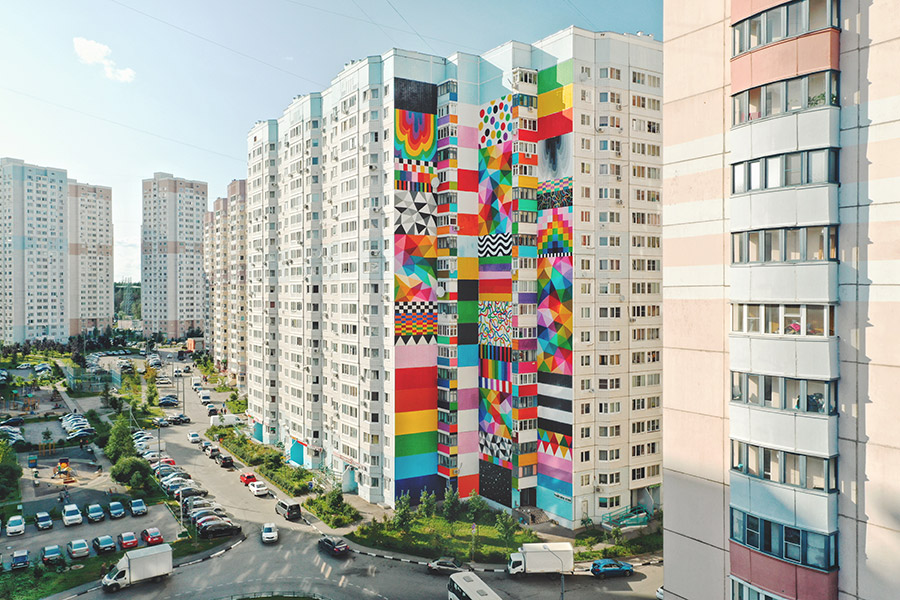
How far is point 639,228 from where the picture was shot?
4725 cm

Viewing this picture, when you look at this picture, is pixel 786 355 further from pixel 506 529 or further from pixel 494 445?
pixel 494 445

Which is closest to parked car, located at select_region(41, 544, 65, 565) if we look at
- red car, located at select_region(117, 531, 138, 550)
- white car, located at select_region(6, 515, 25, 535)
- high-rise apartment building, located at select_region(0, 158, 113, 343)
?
red car, located at select_region(117, 531, 138, 550)

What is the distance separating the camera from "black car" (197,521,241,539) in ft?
147

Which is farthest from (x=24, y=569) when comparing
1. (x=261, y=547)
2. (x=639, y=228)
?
(x=639, y=228)

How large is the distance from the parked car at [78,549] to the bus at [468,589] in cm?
2557

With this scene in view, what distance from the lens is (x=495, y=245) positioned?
50.2 metres

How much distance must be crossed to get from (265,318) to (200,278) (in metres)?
118

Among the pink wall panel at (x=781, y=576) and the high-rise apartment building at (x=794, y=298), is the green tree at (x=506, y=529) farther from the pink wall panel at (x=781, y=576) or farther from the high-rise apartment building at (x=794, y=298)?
the pink wall panel at (x=781, y=576)

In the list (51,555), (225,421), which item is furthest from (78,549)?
(225,421)

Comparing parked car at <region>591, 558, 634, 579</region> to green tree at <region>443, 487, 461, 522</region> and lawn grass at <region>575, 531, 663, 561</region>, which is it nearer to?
lawn grass at <region>575, 531, 663, 561</region>

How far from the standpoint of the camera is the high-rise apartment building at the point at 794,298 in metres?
16.1

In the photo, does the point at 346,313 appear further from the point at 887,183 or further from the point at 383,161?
the point at 887,183

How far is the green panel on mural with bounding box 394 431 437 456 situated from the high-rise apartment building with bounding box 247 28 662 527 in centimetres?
18

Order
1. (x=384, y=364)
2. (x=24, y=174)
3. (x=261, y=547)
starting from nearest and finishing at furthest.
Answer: (x=261, y=547) < (x=384, y=364) < (x=24, y=174)
